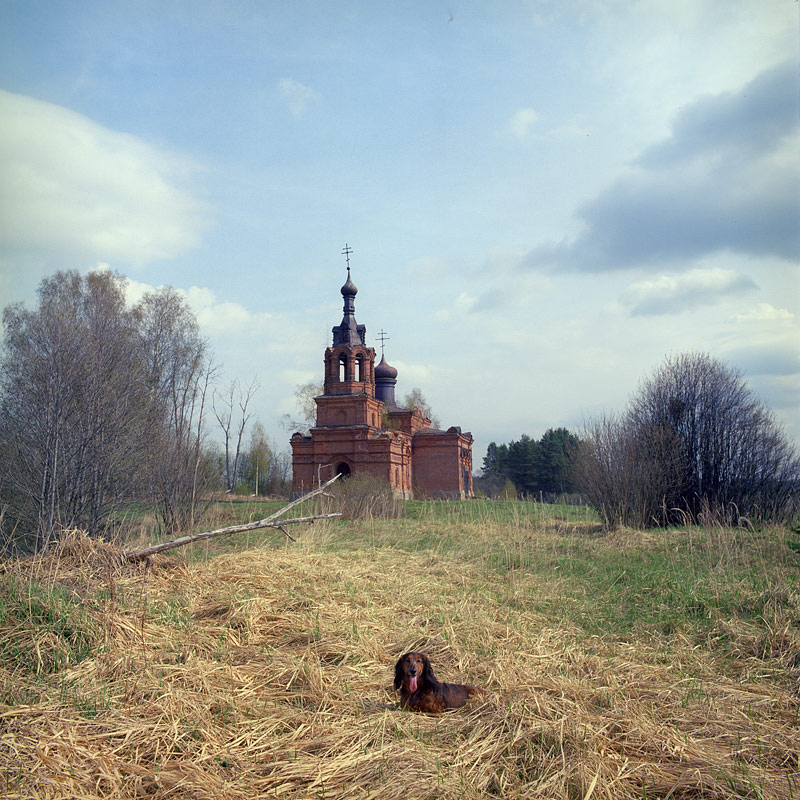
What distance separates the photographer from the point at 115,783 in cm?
280

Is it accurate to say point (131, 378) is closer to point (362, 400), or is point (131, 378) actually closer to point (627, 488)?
point (627, 488)

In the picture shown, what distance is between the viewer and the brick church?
107ft

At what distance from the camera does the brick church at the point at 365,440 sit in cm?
3262

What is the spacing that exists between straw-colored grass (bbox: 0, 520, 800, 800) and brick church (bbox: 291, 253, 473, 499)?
77.8 feet

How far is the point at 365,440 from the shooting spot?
107 feet

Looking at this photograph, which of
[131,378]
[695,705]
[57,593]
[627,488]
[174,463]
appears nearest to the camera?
[695,705]

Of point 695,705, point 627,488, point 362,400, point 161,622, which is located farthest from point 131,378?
point 362,400

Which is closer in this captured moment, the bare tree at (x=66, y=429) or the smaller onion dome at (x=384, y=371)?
the bare tree at (x=66, y=429)

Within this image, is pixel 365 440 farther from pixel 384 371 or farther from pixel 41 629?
pixel 41 629

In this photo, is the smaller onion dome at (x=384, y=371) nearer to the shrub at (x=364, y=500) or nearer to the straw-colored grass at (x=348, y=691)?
the shrub at (x=364, y=500)

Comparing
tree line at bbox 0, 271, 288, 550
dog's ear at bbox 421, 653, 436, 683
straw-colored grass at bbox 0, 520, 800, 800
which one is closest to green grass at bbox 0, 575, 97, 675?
straw-colored grass at bbox 0, 520, 800, 800

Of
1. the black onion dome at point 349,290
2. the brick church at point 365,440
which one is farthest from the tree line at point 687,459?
the black onion dome at point 349,290

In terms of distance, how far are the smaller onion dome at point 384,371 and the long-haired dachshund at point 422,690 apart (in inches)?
1536

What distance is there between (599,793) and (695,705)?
4.67 feet
